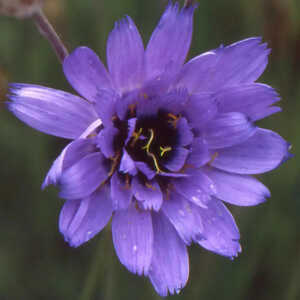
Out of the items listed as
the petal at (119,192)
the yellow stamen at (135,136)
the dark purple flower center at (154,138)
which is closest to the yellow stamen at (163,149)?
the dark purple flower center at (154,138)

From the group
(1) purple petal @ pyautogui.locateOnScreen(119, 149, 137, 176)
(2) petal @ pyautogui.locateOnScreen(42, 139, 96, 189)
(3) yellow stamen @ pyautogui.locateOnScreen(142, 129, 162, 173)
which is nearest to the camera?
(2) petal @ pyautogui.locateOnScreen(42, 139, 96, 189)

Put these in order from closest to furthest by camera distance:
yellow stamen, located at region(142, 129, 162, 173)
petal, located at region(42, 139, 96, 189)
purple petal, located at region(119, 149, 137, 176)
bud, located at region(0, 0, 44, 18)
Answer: petal, located at region(42, 139, 96, 189)
purple petal, located at region(119, 149, 137, 176)
bud, located at region(0, 0, 44, 18)
yellow stamen, located at region(142, 129, 162, 173)

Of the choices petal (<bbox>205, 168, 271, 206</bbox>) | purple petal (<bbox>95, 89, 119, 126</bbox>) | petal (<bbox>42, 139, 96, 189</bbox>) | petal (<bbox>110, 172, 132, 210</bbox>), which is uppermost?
purple petal (<bbox>95, 89, 119, 126</bbox>)

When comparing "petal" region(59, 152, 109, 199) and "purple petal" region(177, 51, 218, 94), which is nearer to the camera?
"petal" region(59, 152, 109, 199)

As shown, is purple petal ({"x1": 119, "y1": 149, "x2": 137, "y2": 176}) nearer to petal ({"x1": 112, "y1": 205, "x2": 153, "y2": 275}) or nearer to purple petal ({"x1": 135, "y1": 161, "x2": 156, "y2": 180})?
purple petal ({"x1": 135, "y1": 161, "x2": 156, "y2": 180})

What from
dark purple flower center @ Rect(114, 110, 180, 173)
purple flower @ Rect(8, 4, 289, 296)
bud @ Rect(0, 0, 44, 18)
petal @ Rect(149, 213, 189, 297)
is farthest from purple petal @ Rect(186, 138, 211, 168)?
bud @ Rect(0, 0, 44, 18)

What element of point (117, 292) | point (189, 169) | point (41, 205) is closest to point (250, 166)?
point (189, 169)

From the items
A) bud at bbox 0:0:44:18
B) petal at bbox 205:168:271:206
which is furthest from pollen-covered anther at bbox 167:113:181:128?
bud at bbox 0:0:44:18

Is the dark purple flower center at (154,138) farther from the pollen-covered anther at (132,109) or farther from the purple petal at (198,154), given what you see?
the purple petal at (198,154)

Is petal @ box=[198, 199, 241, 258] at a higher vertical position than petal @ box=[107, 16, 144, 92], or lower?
lower
